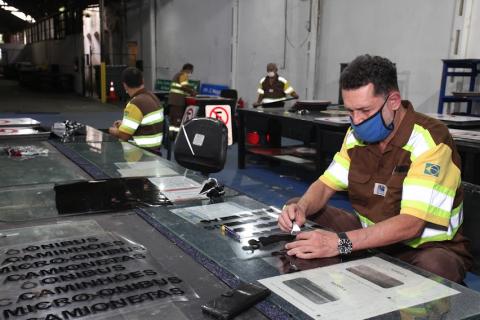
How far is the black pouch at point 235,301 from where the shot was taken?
98cm

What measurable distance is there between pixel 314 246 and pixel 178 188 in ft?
2.73

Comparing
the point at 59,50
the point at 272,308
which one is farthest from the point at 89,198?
the point at 59,50

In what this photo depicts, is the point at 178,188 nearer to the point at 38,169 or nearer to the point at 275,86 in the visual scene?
the point at 38,169

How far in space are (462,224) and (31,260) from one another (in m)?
1.51

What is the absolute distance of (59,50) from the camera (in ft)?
69.6

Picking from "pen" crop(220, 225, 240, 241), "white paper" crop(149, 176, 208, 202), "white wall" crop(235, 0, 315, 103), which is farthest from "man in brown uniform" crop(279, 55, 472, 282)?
"white wall" crop(235, 0, 315, 103)

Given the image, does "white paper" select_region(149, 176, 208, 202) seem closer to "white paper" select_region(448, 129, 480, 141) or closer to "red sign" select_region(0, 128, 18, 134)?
"red sign" select_region(0, 128, 18, 134)

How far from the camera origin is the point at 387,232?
1492 millimetres

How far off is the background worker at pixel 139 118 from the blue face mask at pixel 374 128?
8.41 feet

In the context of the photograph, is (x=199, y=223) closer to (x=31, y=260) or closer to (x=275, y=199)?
(x=31, y=260)

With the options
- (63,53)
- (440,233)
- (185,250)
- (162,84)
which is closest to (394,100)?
(440,233)

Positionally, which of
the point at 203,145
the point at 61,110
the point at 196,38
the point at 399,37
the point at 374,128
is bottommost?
the point at 61,110

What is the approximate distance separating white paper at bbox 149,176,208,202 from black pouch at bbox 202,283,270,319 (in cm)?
81

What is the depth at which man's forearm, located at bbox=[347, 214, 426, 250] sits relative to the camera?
1.40 metres
